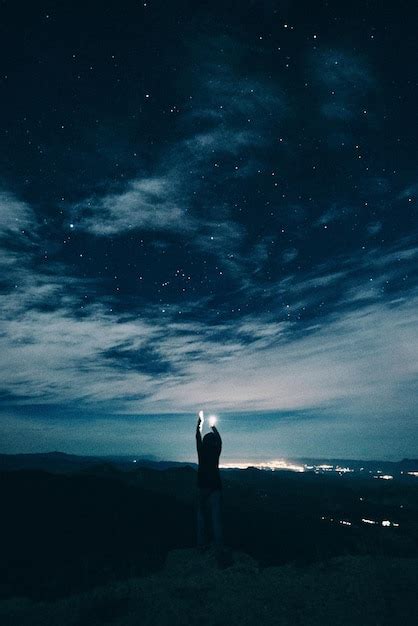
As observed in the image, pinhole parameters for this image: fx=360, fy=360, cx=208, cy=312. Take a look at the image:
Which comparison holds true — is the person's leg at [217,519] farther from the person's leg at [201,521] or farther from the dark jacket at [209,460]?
the person's leg at [201,521]

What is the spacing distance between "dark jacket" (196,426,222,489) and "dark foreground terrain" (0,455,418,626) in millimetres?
1462

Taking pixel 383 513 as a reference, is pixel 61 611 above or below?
above

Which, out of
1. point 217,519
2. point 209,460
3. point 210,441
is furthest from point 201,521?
point 210,441

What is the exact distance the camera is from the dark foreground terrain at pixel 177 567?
5.25 metres

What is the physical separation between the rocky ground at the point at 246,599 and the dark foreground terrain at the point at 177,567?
0.02 m

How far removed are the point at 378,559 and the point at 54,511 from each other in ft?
31.5

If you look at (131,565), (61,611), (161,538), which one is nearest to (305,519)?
(161,538)

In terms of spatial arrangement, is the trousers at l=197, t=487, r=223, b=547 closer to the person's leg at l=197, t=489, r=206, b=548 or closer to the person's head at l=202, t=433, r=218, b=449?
the person's leg at l=197, t=489, r=206, b=548

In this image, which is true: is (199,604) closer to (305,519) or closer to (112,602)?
(112,602)

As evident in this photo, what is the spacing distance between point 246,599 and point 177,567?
232cm

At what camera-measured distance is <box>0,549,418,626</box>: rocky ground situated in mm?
4957

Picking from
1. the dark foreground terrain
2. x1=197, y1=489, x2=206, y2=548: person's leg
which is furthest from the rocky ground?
x1=197, y1=489, x2=206, y2=548: person's leg

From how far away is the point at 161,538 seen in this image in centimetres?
972

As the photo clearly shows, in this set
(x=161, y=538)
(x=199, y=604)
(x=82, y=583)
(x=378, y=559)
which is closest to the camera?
(x=199, y=604)
